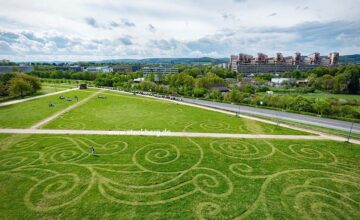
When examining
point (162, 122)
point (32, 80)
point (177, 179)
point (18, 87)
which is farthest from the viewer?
point (32, 80)

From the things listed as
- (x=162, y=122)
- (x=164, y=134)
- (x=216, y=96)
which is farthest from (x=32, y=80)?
(x=164, y=134)

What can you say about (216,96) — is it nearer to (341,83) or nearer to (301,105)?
(301,105)

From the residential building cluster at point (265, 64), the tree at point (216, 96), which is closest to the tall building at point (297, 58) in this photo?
the residential building cluster at point (265, 64)

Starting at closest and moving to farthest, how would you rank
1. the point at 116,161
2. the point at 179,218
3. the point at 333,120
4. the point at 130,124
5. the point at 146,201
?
the point at 179,218, the point at 146,201, the point at 116,161, the point at 130,124, the point at 333,120

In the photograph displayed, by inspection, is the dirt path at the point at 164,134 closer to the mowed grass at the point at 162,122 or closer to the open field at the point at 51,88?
the mowed grass at the point at 162,122

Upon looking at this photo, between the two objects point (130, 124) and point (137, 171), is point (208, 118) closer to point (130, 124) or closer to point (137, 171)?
point (130, 124)

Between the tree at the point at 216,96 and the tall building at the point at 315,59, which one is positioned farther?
the tall building at the point at 315,59

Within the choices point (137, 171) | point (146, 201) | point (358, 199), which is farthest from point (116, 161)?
point (358, 199)

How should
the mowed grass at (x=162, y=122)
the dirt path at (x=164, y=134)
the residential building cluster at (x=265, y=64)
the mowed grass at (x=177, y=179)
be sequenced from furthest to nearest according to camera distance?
1. the residential building cluster at (x=265, y=64)
2. the mowed grass at (x=162, y=122)
3. the dirt path at (x=164, y=134)
4. the mowed grass at (x=177, y=179)
